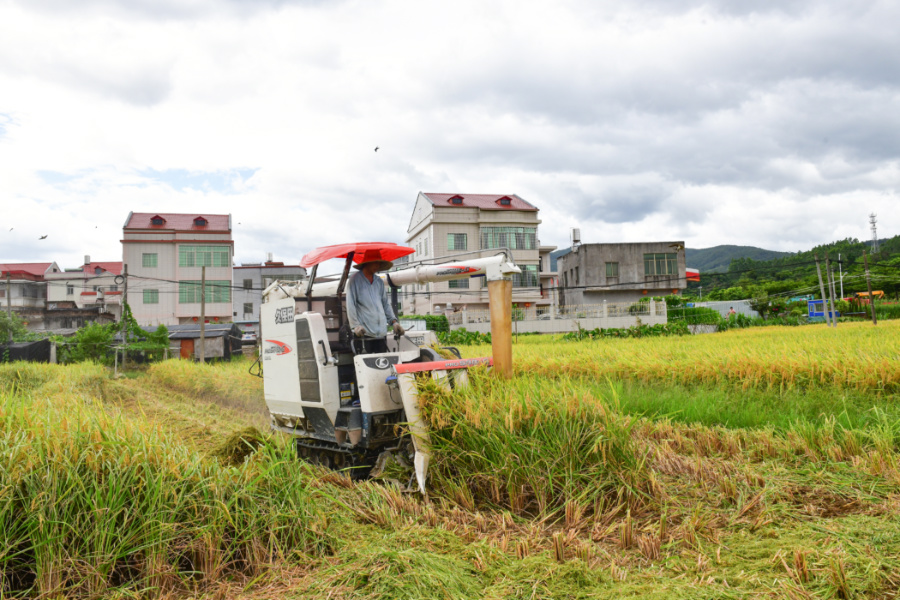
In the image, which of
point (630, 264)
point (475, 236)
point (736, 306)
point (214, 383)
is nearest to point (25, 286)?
point (475, 236)

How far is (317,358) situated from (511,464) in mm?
2535

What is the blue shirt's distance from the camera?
6.48m

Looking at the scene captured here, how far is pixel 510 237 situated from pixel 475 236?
2.50 metres

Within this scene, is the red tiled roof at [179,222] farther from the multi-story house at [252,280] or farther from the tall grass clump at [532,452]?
the tall grass clump at [532,452]

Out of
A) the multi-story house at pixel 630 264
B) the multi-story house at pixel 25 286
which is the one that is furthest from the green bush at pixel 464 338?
the multi-story house at pixel 25 286

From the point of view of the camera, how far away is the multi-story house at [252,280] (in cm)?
5000

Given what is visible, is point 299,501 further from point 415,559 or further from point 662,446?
point 662,446

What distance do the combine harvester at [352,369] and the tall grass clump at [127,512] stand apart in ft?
4.25

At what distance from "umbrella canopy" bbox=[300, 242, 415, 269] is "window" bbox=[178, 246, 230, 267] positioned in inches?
1485

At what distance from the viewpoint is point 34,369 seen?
1688cm

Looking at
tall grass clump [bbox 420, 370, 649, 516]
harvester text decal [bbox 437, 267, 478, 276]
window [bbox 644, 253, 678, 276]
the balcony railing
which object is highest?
window [bbox 644, 253, 678, 276]

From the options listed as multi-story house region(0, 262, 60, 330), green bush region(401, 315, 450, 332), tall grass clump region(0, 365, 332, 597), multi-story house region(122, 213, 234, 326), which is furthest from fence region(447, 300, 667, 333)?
multi-story house region(0, 262, 60, 330)

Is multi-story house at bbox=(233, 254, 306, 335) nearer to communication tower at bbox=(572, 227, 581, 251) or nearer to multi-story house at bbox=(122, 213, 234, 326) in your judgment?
Result: multi-story house at bbox=(122, 213, 234, 326)

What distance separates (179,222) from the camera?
42.2 metres
